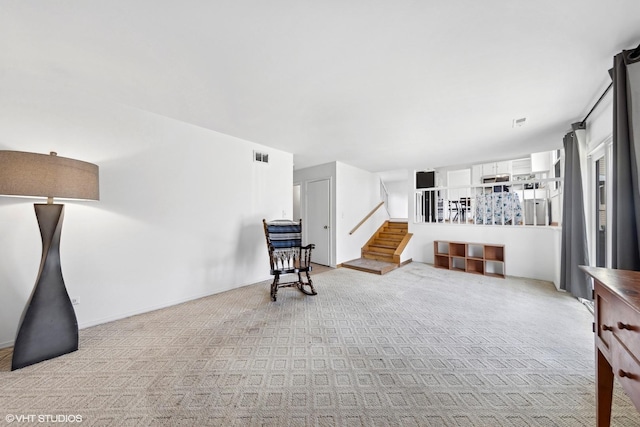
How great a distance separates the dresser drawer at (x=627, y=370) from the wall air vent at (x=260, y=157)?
3.85m

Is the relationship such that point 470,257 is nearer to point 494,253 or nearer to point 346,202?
point 494,253

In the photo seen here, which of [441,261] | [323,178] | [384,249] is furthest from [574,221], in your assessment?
[323,178]

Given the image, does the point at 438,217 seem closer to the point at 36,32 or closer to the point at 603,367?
the point at 603,367

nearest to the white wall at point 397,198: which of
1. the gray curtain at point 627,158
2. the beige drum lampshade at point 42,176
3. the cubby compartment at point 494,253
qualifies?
the cubby compartment at point 494,253

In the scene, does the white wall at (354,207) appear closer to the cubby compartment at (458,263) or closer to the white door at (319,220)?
the white door at (319,220)

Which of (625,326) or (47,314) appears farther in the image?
(47,314)

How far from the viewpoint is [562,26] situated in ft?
4.59

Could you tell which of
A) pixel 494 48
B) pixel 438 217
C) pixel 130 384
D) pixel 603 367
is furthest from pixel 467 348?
pixel 438 217

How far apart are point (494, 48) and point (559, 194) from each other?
339cm

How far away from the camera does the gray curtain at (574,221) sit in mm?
2713

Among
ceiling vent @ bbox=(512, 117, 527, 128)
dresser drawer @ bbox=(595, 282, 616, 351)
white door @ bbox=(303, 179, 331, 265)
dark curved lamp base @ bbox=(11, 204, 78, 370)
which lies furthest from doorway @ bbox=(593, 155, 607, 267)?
dark curved lamp base @ bbox=(11, 204, 78, 370)

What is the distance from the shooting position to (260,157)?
146 inches

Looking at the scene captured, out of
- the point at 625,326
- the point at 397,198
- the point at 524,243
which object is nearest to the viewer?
the point at 625,326

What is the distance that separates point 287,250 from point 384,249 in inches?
119
